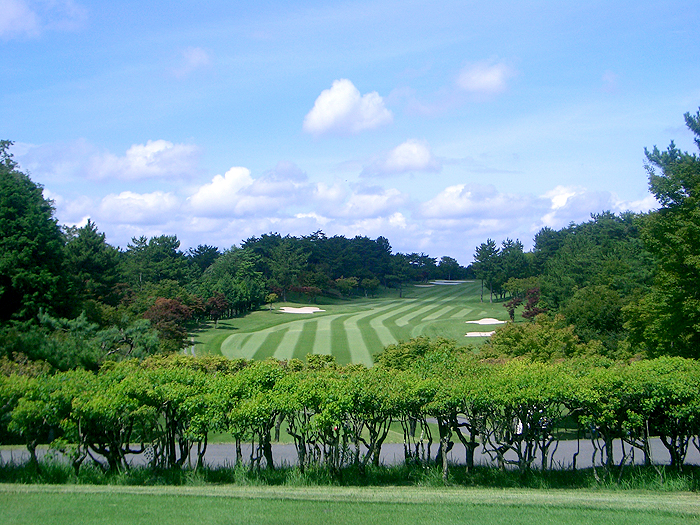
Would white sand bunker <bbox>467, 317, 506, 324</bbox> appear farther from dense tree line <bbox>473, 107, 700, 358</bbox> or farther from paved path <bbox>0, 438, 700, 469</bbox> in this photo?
paved path <bbox>0, 438, 700, 469</bbox>

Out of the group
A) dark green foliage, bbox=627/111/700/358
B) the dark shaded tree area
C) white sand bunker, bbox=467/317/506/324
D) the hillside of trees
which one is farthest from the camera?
white sand bunker, bbox=467/317/506/324

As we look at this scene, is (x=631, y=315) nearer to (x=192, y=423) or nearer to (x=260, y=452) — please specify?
(x=260, y=452)

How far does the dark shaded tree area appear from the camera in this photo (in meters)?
30.9

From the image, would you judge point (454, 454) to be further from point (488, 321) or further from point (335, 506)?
point (488, 321)

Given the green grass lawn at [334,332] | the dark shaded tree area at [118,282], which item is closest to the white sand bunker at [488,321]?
the green grass lawn at [334,332]

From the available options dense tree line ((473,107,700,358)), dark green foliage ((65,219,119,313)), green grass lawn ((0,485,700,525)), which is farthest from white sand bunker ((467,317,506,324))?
green grass lawn ((0,485,700,525))

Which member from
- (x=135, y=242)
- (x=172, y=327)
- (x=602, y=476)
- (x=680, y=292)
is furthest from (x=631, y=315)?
(x=135, y=242)

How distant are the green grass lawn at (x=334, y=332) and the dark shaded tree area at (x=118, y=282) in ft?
13.6

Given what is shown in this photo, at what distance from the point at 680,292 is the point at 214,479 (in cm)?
2086

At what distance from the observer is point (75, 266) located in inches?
2228

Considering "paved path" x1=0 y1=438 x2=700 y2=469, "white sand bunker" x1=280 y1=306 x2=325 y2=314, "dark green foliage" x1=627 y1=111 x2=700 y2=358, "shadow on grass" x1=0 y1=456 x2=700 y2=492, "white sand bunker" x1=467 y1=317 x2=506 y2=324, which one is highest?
"dark green foliage" x1=627 y1=111 x2=700 y2=358

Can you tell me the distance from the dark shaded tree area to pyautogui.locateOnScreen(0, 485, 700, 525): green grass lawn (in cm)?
1628

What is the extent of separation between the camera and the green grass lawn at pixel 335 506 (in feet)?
31.2

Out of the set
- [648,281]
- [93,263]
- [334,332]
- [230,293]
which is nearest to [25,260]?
[93,263]
